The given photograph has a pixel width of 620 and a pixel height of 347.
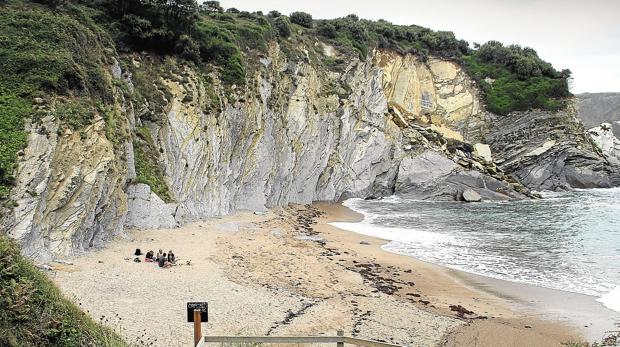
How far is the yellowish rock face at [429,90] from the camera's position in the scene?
68062mm

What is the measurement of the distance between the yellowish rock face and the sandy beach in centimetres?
4697

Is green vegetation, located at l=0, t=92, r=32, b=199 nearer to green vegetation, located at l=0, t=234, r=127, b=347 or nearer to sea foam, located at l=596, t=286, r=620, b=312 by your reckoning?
green vegetation, located at l=0, t=234, r=127, b=347

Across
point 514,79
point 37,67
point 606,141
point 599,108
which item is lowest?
point 606,141

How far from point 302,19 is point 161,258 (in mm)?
49250

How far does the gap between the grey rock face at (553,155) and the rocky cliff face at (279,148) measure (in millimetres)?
172

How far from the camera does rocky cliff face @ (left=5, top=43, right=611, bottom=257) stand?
18.7 metres

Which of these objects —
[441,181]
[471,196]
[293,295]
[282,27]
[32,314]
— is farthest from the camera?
[441,181]

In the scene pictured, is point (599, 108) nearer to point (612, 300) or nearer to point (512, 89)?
point (512, 89)

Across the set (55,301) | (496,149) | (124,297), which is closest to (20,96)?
(124,297)

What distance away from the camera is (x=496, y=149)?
65.8 metres

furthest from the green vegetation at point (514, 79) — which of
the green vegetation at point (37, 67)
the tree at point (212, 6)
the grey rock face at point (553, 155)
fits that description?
the green vegetation at point (37, 67)

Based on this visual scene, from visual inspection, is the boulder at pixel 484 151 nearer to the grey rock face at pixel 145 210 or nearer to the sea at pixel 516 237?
the sea at pixel 516 237

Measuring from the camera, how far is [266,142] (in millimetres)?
39906

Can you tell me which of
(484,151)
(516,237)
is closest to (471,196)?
(484,151)
